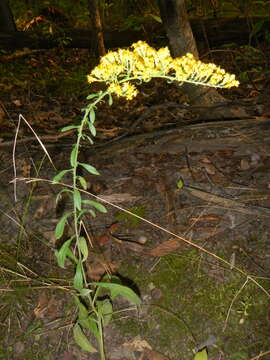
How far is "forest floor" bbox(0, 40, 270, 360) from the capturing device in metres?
2.29

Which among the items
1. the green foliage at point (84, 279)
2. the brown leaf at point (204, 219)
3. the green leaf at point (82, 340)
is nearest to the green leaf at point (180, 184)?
the brown leaf at point (204, 219)

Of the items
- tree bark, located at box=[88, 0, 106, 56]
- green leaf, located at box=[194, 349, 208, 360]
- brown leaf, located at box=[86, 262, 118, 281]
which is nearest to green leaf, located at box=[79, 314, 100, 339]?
brown leaf, located at box=[86, 262, 118, 281]

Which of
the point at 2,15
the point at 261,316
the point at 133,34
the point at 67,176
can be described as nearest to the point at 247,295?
the point at 261,316

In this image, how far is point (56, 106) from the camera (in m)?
6.20

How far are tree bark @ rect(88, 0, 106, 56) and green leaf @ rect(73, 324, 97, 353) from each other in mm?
5564

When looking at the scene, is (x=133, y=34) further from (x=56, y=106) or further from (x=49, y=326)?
(x=49, y=326)

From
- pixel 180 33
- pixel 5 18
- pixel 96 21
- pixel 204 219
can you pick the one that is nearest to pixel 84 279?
pixel 204 219

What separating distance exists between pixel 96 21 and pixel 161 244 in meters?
5.10

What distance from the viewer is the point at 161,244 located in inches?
111

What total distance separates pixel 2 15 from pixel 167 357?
8.48 m

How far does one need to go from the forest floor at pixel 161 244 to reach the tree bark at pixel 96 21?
2922 mm

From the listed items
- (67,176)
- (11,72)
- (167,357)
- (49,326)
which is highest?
(11,72)

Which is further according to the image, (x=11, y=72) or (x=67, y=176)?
(x=11, y=72)

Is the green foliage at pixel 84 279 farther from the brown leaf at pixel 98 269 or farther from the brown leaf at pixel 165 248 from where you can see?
the brown leaf at pixel 165 248
